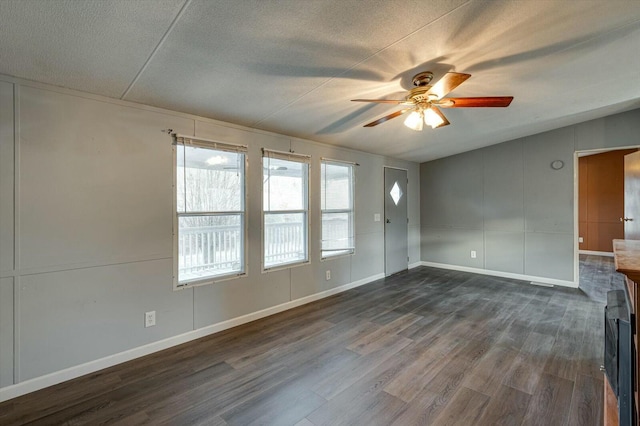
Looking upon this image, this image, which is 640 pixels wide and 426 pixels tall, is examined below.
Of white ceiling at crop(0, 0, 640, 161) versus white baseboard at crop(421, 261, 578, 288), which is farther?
white baseboard at crop(421, 261, 578, 288)

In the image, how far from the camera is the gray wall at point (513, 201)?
4.68 meters

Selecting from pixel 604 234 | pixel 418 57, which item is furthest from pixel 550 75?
pixel 604 234

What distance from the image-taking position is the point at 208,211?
3.04 metres

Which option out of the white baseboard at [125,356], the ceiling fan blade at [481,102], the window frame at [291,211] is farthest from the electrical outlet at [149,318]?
the ceiling fan blade at [481,102]

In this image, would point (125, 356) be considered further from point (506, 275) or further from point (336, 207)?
point (506, 275)

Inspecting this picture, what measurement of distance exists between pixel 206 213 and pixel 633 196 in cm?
461

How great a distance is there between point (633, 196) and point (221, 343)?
183 inches

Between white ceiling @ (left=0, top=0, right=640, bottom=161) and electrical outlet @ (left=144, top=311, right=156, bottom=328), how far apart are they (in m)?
1.95

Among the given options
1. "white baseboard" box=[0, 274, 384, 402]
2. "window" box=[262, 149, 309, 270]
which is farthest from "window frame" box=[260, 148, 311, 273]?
"white baseboard" box=[0, 274, 384, 402]

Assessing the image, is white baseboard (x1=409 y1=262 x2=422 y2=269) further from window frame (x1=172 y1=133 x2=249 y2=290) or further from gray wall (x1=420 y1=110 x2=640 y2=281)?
window frame (x1=172 y1=133 x2=249 y2=290)

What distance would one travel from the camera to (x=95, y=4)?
4.75 feet

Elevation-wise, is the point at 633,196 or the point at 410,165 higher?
the point at 410,165

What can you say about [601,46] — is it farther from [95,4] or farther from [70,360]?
[70,360]

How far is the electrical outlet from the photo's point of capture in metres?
2.65
